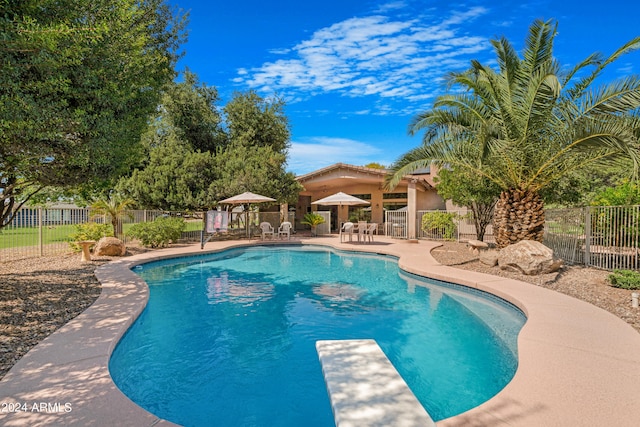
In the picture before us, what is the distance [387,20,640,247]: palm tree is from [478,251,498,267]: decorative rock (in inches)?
24.9

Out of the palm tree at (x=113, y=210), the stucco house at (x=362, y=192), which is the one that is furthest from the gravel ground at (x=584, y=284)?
the palm tree at (x=113, y=210)

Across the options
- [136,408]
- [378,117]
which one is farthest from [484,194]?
[378,117]

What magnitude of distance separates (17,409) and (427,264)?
1037cm

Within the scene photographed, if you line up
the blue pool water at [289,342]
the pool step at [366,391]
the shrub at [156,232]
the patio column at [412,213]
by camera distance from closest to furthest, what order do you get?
the pool step at [366,391]
the blue pool water at [289,342]
the shrub at [156,232]
the patio column at [412,213]

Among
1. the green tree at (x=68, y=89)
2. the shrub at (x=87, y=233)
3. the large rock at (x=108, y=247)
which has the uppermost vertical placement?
the green tree at (x=68, y=89)

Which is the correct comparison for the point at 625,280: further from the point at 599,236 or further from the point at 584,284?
the point at 599,236

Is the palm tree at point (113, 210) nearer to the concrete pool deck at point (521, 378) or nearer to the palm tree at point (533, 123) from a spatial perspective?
the concrete pool deck at point (521, 378)

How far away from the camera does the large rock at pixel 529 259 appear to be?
9.00 m

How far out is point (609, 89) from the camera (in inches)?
331

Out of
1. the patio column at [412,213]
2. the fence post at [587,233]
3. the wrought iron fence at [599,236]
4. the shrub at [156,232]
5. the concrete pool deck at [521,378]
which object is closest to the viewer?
the concrete pool deck at [521,378]

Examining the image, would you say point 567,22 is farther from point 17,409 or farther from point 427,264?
point 17,409

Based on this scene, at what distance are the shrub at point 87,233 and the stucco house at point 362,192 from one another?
1257 centimetres

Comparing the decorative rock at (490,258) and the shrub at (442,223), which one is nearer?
the decorative rock at (490,258)

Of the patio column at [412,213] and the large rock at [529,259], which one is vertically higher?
the patio column at [412,213]
